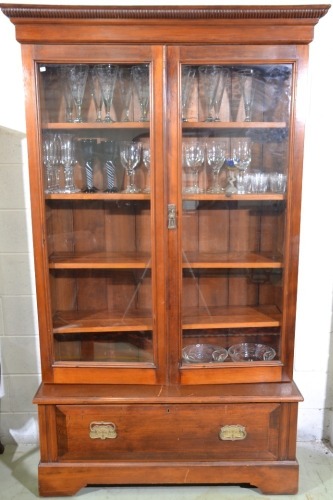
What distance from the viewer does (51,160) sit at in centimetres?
164

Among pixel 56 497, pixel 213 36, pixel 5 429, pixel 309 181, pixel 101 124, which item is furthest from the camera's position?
pixel 5 429

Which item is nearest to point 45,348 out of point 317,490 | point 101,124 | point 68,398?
point 68,398

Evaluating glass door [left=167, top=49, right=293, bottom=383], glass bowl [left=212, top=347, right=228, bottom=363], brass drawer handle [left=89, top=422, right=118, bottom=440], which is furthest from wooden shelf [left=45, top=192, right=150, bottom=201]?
brass drawer handle [left=89, top=422, right=118, bottom=440]

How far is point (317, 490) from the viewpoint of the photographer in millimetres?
1769

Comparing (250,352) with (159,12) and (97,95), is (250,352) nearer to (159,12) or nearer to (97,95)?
(97,95)

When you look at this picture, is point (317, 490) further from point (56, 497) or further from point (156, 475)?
point (56, 497)

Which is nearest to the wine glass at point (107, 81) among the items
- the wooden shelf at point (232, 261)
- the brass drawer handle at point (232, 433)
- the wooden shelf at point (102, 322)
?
the wooden shelf at point (232, 261)

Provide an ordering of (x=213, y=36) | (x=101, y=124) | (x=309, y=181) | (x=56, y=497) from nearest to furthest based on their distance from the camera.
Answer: (x=213, y=36), (x=101, y=124), (x=56, y=497), (x=309, y=181)

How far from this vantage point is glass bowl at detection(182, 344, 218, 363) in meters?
1.74

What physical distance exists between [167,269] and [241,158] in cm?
52

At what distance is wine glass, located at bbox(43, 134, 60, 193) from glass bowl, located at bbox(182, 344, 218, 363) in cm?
80

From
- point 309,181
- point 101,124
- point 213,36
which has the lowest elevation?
point 309,181

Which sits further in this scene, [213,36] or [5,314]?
[5,314]

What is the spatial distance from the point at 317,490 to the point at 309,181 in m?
1.28
